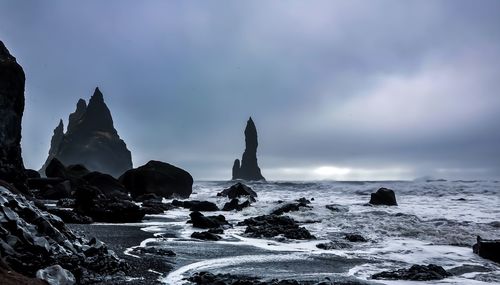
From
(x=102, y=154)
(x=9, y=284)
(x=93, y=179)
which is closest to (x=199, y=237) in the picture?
(x=9, y=284)

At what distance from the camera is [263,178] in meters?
136

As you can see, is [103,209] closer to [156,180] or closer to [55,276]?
[55,276]

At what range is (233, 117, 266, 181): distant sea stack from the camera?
5271 inches

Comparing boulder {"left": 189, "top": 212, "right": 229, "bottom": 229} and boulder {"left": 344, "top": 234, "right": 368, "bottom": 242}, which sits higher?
boulder {"left": 189, "top": 212, "right": 229, "bottom": 229}

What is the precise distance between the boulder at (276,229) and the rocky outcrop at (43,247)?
8.52 meters

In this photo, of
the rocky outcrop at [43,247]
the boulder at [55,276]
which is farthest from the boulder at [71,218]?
the boulder at [55,276]

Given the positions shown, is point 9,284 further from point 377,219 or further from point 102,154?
point 102,154

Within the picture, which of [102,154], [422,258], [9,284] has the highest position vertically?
[102,154]

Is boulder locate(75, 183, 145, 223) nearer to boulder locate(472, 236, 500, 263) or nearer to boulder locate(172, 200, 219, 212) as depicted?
boulder locate(172, 200, 219, 212)

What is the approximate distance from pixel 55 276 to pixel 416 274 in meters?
7.32

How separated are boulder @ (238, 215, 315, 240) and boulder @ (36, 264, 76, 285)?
1011 cm


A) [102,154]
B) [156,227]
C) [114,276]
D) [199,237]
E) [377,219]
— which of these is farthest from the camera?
[102,154]

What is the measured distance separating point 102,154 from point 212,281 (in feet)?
400

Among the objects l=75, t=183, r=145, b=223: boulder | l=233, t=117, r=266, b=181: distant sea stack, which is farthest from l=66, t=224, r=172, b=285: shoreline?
l=233, t=117, r=266, b=181: distant sea stack
